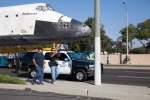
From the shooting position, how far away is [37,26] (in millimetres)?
17328

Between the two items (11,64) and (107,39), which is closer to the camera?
(11,64)

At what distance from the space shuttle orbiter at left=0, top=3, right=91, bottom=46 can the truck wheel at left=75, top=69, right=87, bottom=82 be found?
479 cm

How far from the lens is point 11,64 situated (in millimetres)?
22969

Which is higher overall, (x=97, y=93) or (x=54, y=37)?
(x=54, y=37)

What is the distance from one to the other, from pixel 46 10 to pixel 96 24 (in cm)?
892

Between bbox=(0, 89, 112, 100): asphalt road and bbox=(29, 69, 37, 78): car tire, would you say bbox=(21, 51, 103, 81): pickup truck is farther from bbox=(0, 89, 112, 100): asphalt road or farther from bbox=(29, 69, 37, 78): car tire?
bbox=(0, 89, 112, 100): asphalt road

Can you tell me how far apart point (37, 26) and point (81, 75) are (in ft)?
21.8

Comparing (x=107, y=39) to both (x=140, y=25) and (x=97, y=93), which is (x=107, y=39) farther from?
(x=97, y=93)

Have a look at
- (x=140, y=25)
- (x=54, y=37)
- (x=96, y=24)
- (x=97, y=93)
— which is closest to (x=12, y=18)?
(x=54, y=37)

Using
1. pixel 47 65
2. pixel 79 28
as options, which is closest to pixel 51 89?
pixel 47 65

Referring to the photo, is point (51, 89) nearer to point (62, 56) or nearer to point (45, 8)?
Answer: point (62, 56)

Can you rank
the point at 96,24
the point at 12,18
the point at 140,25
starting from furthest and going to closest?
the point at 140,25
the point at 12,18
the point at 96,24

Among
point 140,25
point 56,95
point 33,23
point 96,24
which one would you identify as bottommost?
point 56,95

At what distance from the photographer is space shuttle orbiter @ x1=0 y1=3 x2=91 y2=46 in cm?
1675
